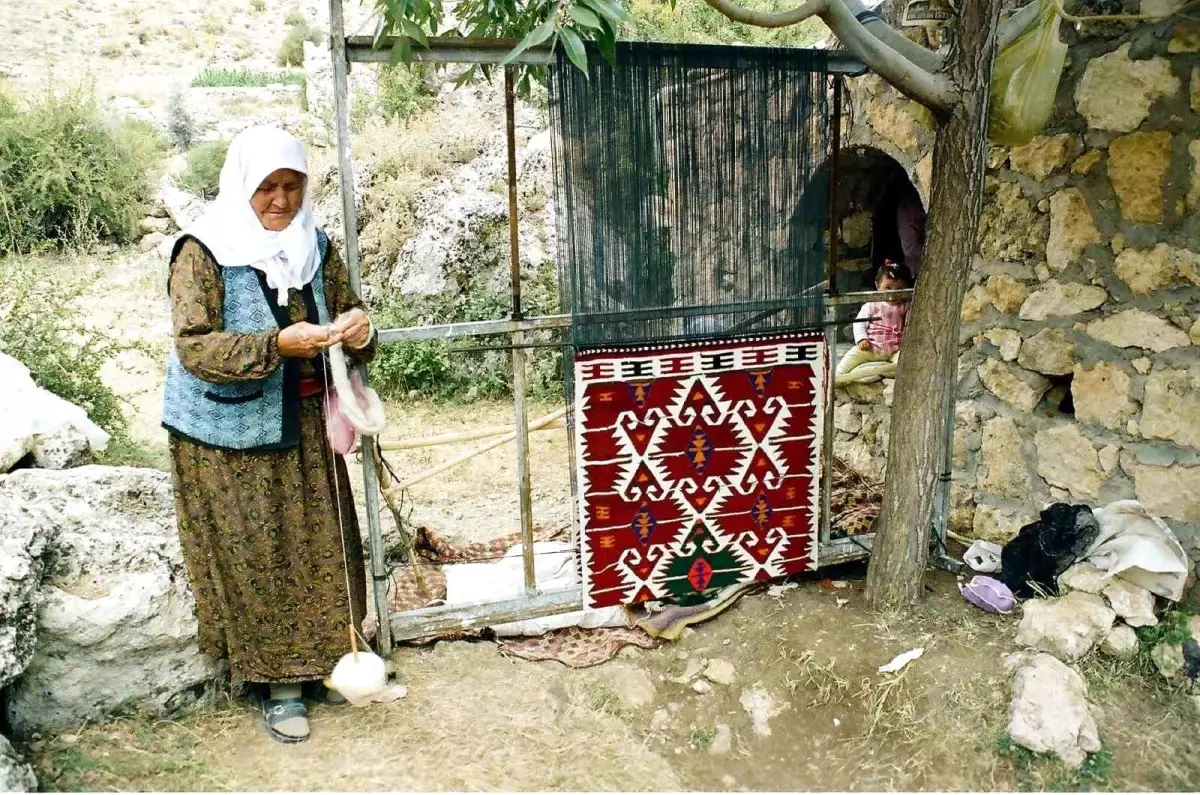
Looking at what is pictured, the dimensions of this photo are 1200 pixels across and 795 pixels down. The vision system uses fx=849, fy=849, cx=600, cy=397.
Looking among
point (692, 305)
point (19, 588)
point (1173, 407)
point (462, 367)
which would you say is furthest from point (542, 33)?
point (462, 367)

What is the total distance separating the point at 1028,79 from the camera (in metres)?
2.83

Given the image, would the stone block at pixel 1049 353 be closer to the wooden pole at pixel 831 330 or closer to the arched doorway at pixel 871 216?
the wooden pole at pixel 831 330

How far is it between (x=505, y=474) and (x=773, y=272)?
10.6 feet

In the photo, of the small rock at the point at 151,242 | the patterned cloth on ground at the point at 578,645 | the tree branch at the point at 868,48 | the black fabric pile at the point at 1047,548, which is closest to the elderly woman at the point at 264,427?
the patterned cloth on ground at the point at 578,645

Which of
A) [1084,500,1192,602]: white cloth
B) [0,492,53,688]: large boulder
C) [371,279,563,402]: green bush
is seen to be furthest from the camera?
[371,279,563,402]: green bush

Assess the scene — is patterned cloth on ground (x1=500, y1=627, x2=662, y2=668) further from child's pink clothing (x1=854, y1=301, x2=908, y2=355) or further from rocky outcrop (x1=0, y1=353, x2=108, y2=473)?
rocky outcrop (x1=0, y1=353, x2=108, y2=473)

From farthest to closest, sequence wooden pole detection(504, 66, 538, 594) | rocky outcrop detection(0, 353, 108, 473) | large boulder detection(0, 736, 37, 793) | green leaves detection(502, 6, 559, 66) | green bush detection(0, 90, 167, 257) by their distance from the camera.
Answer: green bush detection(0, 90, 167, 257) → rocky outcrop detection(0, 353, 108, 473) → wooden pole detection(504, 66, 538, 594) → green leaves detection(502, 6, 559, 66) → large boulder detection(0, 736, 37, 793)

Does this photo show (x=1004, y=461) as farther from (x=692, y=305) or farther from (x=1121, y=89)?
(x=692, y=305)

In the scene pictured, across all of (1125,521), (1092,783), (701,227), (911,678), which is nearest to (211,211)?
(701,227)

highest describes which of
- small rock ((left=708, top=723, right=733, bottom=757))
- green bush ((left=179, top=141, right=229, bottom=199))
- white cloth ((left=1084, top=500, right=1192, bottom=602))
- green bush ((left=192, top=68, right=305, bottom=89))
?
green bush ((left=192, top=68, right=305, bottom=89))

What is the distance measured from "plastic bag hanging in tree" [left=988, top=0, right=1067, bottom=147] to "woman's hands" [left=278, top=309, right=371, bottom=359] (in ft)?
7.45

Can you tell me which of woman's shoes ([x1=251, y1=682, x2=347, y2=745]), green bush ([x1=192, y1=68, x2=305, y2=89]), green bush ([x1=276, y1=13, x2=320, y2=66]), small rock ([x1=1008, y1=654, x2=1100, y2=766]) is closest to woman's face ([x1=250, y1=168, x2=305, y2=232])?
woman's shoes ([x1=251, y1=682, x2=347, y2=745])

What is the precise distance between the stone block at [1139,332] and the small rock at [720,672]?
6.31 feet

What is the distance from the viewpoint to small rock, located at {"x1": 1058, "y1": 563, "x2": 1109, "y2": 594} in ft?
9.89
